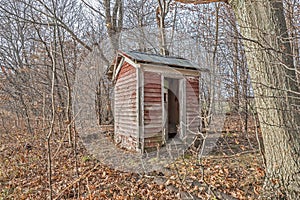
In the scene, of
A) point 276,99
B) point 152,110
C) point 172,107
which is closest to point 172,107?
point 172,107

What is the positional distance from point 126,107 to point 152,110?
1024 millimetres

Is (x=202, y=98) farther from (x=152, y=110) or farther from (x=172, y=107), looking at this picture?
(x=152, y=110)

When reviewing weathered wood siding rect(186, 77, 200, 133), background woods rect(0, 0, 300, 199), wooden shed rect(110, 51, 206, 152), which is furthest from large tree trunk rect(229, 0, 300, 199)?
weathered wood siding rect(186, 77, 200, 133)

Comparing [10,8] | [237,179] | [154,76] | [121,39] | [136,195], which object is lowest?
[136,195]

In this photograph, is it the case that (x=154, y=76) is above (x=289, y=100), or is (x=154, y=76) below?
above

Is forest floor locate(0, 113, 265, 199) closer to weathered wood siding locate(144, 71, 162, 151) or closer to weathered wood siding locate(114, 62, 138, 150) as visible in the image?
weathered wood siding locate(144, 71, 162, 151)

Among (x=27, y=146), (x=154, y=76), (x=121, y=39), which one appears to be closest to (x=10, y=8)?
(x=121, y=39)

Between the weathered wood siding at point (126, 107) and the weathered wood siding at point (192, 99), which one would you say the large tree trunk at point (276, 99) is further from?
the weathered wood siding at point (126, 107)

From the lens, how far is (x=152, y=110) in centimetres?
521

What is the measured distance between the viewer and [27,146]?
21.4 ft

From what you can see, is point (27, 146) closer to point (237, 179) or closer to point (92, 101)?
point (92, 101)

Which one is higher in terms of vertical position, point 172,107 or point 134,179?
point 172,107

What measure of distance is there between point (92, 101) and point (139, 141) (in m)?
5.71

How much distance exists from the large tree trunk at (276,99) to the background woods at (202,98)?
12 mm
